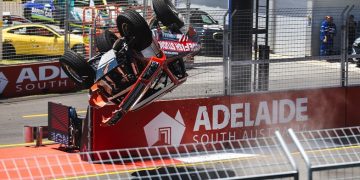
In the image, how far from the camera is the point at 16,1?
25.4 metres

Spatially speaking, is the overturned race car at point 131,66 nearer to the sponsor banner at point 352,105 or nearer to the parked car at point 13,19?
the sponsor banner at point 352,105

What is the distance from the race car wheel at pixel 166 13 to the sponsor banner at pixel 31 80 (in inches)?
292

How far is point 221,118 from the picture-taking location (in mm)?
15109

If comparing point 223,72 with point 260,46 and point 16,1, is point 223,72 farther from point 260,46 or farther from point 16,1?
point 16,1

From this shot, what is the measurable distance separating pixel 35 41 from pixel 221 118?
32.8 ft

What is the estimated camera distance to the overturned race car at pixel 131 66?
44.3ft

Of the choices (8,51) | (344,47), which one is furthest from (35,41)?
(344,47)

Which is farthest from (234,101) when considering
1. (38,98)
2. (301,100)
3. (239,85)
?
(38,98)

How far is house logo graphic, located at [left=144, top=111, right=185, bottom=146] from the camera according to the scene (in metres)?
14.4

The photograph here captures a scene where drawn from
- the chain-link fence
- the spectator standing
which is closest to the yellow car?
the chain-link fence

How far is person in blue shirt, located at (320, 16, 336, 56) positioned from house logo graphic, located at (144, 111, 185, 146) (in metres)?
3.53

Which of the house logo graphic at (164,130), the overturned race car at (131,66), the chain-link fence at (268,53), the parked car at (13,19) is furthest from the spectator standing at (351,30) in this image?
the parked car at (13,19)

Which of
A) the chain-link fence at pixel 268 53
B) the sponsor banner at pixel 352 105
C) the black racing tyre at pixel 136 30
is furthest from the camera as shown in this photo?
the sponsor banner at pixel 352 105

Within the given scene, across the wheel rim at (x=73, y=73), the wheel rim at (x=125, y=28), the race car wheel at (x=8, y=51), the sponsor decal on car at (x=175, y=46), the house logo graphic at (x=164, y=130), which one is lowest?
the house logo graphic at (x=164, y=130)
